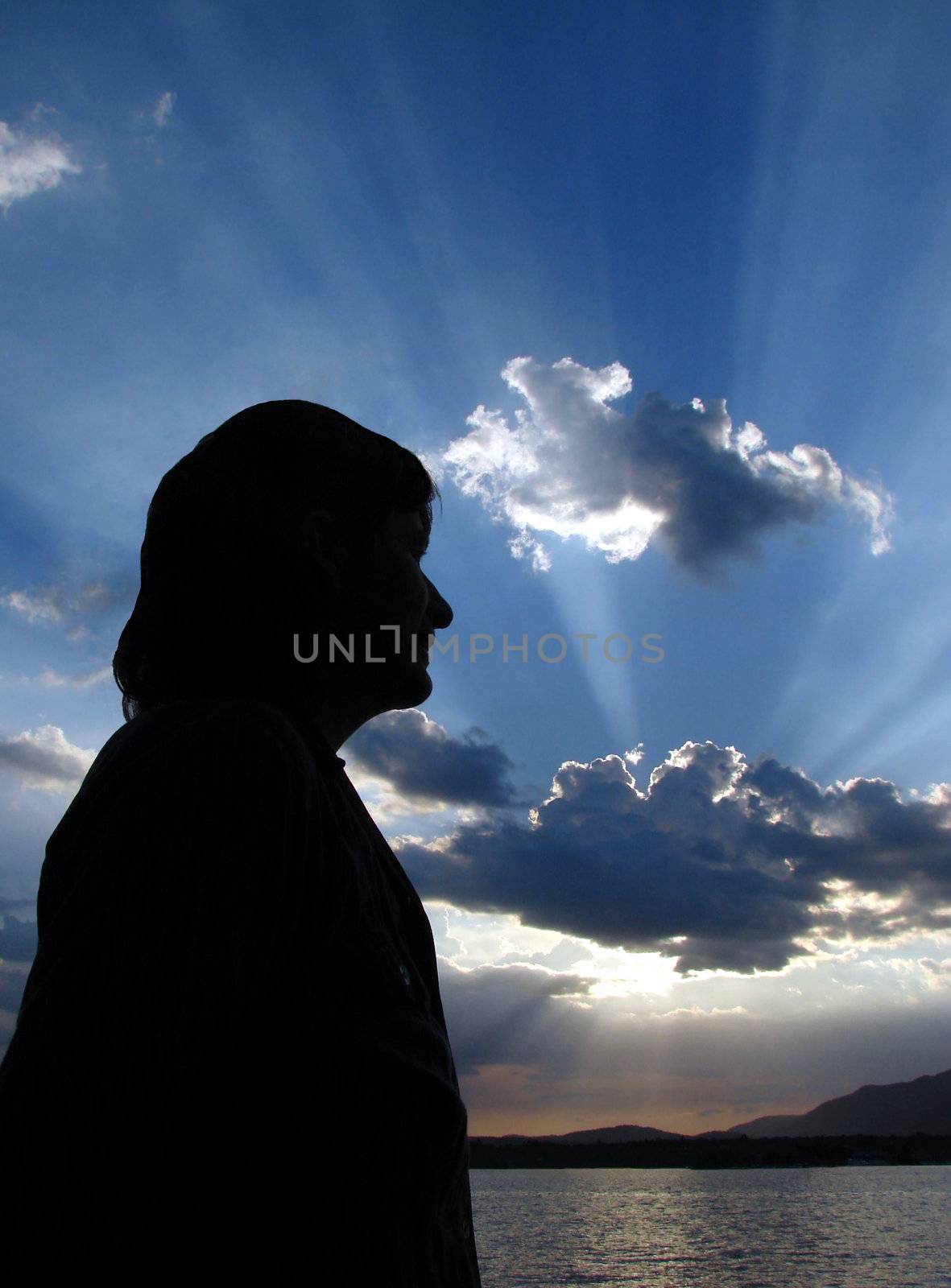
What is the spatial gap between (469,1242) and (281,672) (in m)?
1.59

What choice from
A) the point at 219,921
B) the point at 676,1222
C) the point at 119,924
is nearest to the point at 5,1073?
the point at 119,924

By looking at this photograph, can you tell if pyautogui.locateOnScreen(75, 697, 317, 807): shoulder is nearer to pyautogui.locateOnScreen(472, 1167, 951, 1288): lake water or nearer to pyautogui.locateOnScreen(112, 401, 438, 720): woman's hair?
pyautogui.locateOnScreen(112, 401, 438, 720): woman's hair

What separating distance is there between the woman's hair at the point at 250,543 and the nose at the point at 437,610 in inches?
13.0

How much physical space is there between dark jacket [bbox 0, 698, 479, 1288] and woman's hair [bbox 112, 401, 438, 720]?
0.48 m

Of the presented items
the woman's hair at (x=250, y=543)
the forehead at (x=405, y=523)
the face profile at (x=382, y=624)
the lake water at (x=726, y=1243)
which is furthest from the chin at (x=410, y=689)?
the lake water at (x=726, y=1243)

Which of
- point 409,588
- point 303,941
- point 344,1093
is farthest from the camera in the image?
point 409,588

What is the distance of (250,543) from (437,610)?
766 mm

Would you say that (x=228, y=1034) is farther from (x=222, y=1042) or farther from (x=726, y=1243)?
(x=726, y=1243)

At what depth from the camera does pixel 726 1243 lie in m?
99.8

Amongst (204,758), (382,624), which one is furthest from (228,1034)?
(382,624)

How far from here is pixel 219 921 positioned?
1.57 m

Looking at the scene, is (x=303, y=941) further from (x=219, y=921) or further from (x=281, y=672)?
(x=281, y=672)

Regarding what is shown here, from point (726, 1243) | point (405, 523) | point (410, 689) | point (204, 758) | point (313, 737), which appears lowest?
point (726, 1243)

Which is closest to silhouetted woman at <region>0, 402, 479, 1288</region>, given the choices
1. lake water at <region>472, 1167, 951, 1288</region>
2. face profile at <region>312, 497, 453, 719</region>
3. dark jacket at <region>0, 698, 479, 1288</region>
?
dark jacket at <region>0, 698, 479, 1288</region>
